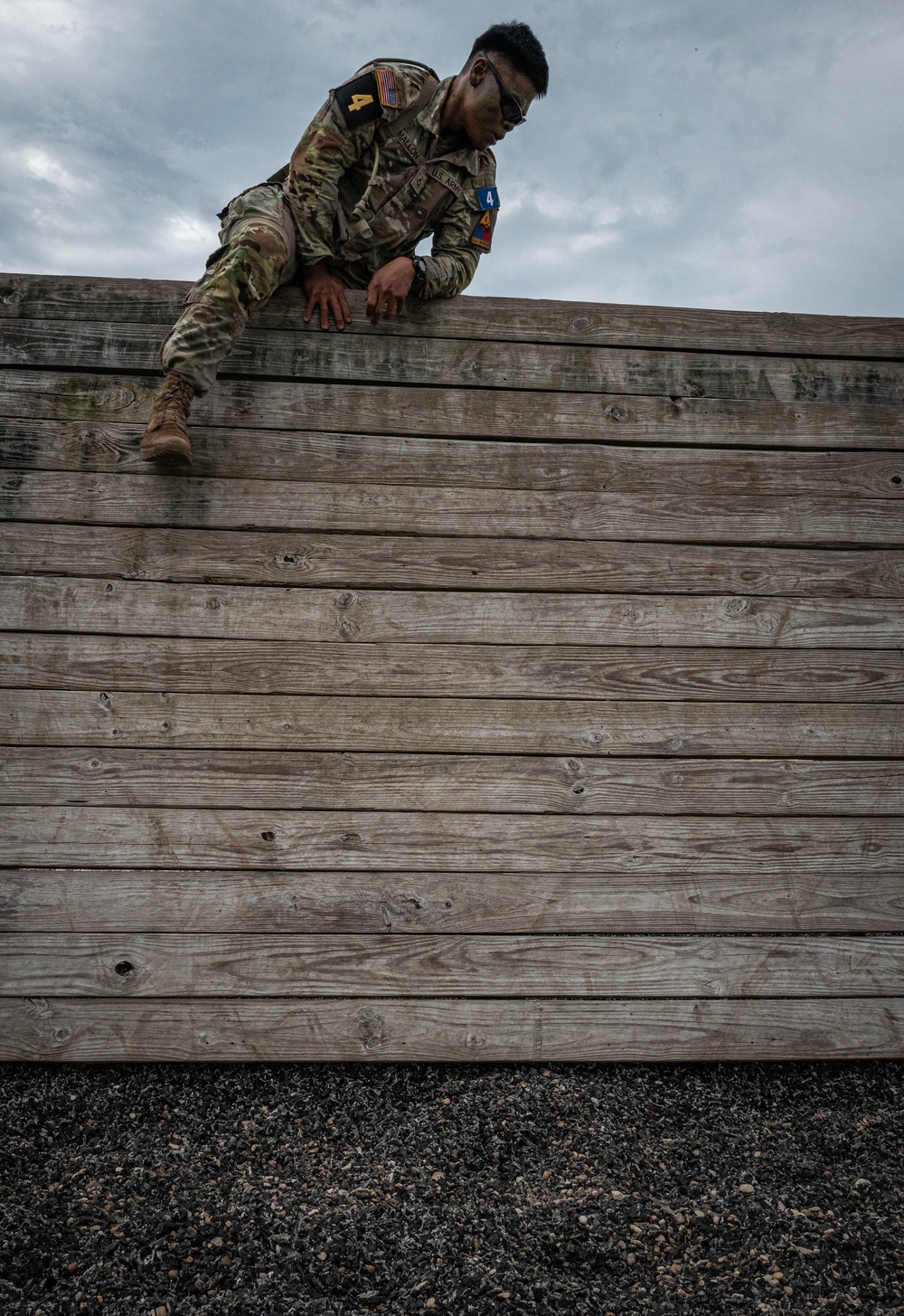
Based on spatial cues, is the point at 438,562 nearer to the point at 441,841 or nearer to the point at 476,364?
the point at 476,364

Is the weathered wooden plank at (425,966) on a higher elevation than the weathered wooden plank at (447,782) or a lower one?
lower

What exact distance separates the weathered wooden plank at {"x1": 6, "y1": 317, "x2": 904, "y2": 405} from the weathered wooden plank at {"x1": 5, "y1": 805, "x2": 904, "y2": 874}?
138cm

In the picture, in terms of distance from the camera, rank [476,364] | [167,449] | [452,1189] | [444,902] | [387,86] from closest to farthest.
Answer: [452,1189], [167,449], [444,902], [387,86], [476,364]

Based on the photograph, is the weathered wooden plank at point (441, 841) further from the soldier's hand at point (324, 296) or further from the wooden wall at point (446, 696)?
the soldier's hand at point (324, 296)

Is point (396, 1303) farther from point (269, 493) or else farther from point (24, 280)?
point (24, 280)

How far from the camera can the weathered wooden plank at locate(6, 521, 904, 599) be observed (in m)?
2.39

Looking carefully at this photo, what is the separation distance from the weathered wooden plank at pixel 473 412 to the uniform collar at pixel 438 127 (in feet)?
2.46

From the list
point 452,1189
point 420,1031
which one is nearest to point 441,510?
point 420,1031

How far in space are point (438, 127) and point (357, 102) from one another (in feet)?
0.89

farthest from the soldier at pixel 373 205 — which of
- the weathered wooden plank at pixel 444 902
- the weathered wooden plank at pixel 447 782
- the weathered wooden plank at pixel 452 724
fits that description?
the weathered wooden plank at pixel 444 902

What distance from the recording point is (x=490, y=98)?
2471 mm

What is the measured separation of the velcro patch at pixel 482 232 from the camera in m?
2.62

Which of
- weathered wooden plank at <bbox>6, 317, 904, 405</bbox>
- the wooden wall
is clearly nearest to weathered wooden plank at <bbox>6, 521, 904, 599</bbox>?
the wooden wall

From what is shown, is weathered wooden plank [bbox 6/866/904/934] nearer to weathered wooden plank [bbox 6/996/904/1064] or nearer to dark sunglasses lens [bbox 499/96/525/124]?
weathered wooden plank [bbox 6/996/904/1064]
